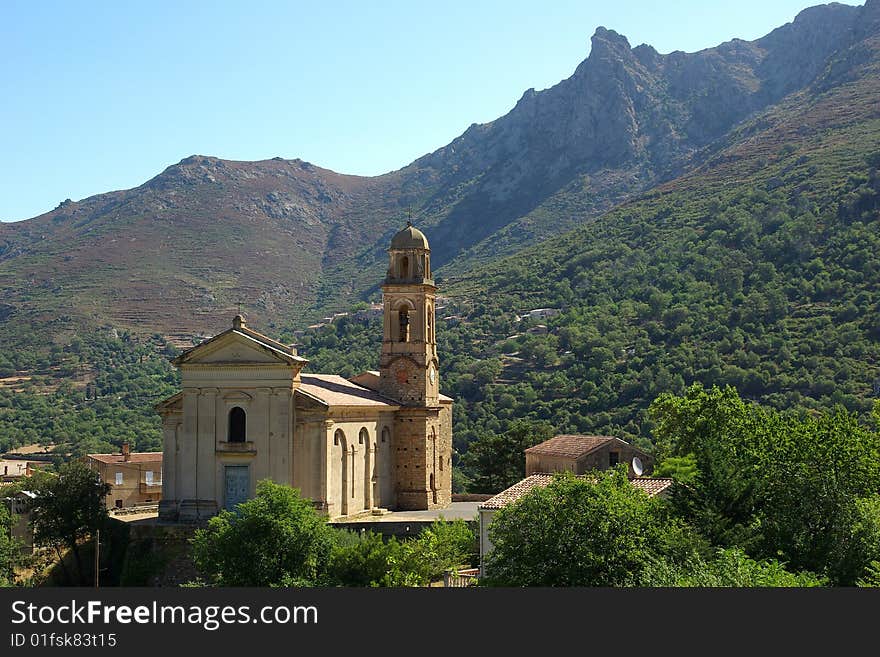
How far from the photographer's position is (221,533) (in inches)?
1532

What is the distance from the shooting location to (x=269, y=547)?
38.1m

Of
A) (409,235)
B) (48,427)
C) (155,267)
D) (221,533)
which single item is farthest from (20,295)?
(221,533)

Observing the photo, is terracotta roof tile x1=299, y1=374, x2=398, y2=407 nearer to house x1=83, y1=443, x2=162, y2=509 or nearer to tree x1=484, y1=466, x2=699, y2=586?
tree x1=484, y1=466, x2=699, y2=586

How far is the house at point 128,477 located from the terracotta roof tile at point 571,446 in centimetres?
2582

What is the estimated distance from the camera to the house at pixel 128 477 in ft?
250

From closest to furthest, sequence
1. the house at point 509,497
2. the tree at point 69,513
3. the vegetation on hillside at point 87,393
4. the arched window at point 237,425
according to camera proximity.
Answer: the house at point 509,497
the tree at point 69,513
the arched window at point 237,425
the vegetation on hillside at point 87,393

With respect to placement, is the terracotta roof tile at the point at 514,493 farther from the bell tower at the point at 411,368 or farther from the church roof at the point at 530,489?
the bell tower at the point at 411,368

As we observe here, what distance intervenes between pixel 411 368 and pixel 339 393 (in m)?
3.94

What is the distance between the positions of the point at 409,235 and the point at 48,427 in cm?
7745

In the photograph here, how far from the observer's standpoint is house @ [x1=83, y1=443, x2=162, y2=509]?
7612 centimetres

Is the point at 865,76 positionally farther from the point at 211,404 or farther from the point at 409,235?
the point at 211,404

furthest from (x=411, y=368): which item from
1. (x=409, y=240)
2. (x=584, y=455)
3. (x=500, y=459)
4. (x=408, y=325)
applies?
(x=500, y=459)

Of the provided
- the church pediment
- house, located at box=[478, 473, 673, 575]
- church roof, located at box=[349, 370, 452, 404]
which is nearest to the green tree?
house, located at box=[478, 473, 673, 575]

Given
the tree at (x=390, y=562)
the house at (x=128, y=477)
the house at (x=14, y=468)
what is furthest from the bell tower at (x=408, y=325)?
the house at (x=14, y=468)
